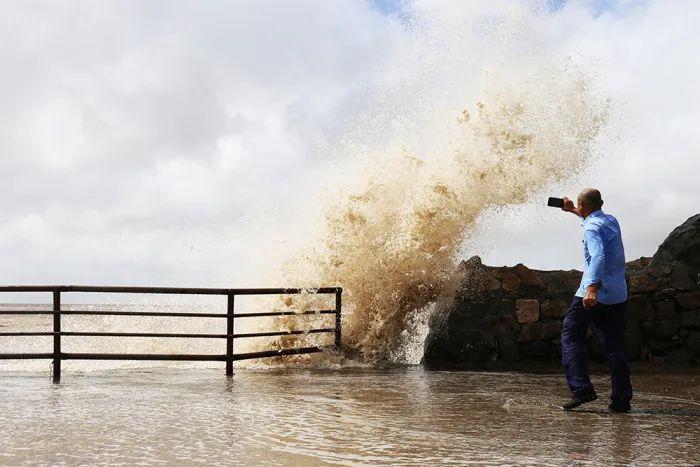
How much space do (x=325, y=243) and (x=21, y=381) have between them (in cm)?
510

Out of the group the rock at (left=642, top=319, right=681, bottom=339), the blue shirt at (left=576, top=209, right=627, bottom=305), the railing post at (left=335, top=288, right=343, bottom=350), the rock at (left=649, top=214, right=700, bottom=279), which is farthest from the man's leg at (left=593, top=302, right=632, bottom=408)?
the railing post at (left=335, top=288, right=343, bottom=350)

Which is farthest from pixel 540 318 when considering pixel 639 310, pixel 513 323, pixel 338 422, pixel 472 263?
pixel 338 422

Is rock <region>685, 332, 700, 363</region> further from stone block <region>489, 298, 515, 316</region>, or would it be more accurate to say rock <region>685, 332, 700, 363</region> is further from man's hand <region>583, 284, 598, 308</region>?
man's hand <region>583, 284, 598, 308</region>

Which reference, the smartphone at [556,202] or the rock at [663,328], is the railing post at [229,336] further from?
the rock at [663,328]

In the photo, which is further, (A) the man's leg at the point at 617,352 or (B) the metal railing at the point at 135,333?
(B) the metal railing at the point at 135,333

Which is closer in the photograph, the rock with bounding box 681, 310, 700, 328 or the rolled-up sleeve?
the rolled-up sleeve

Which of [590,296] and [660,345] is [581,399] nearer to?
[590,296]

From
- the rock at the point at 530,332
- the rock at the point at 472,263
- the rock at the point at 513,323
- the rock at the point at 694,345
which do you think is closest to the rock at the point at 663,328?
the rock at the point at 694,345

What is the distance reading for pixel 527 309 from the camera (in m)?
11.4

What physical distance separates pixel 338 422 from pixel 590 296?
2356 millimetres

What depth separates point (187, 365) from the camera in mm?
12352

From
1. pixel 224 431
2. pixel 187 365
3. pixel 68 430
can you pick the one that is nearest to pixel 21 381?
pixel 187 365

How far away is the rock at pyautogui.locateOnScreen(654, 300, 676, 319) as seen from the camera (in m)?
11.5

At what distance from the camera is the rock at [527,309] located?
1137cm
